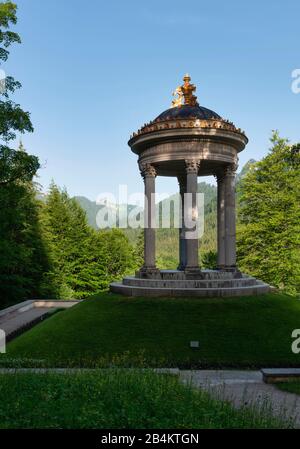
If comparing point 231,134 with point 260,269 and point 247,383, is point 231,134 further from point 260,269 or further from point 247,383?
point 260,269

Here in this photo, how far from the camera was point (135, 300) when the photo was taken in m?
22.0

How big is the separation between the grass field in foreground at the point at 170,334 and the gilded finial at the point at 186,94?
1453cm

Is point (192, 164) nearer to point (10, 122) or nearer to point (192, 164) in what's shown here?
point (192, 164)

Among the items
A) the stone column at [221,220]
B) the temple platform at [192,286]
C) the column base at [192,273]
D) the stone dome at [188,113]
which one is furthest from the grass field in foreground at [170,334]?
the stone dome at [188,113]

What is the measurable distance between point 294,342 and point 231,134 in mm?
12877

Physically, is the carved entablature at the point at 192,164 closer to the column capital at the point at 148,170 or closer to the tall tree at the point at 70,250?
the column capital at the point at 148,170

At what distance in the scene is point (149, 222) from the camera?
2561cm

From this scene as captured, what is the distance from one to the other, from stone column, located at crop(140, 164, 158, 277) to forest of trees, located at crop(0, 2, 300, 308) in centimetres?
705

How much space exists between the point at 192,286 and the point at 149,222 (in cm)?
518

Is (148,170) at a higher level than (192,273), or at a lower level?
higher

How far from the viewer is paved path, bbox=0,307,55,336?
26491 mm

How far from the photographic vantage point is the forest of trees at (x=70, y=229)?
952 inches

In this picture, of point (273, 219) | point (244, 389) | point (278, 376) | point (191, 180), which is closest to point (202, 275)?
point (191, 180)

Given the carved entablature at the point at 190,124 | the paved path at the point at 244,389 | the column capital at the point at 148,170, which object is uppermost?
the carved entablature at the point at 190,124
